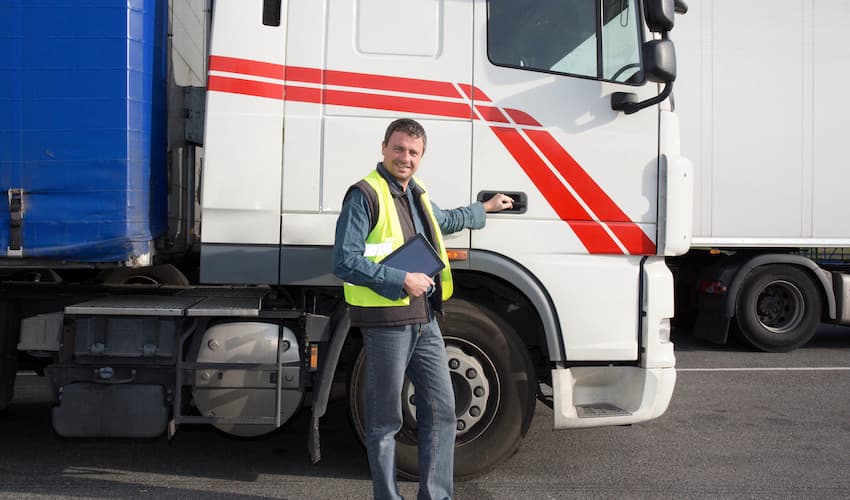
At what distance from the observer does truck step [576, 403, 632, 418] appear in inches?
148

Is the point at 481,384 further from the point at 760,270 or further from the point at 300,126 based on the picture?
the point at 760,270

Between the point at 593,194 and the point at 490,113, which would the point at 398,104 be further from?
the point at 593,194

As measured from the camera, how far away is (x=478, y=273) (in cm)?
378

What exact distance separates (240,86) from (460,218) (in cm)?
130

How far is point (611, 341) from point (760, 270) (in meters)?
4.91

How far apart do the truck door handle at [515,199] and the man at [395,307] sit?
56 cm

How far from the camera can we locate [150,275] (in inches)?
190

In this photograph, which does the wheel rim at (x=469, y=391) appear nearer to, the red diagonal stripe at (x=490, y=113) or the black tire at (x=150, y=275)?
the red diagonal stripe at (x=490, y=113)

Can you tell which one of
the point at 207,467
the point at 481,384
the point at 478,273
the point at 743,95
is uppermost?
the point at 743,95

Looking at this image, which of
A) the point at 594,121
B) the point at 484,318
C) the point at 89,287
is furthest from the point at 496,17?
the point at 89,287

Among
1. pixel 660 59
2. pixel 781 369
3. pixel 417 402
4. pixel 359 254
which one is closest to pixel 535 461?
pixel 417 402

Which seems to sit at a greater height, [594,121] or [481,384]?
[594,121]

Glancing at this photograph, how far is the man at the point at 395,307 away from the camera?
2.91 metres

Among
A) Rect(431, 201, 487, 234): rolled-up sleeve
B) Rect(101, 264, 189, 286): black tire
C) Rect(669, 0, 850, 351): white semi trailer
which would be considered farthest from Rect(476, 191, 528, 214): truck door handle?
Rect(669, 0, 850, 351): white semi trailer
